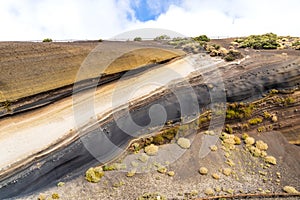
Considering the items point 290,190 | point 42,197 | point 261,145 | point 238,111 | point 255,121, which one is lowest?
point 290,190

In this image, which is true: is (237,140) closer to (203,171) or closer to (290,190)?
(203,171)

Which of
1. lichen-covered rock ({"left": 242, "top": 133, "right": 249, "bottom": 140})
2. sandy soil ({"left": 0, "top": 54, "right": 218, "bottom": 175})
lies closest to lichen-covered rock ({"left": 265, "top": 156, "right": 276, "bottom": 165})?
lichen-covered rock ({"left": 242, "top": 133, "right": 249, "bottom": 140})

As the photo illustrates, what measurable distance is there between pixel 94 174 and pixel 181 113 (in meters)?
10.3

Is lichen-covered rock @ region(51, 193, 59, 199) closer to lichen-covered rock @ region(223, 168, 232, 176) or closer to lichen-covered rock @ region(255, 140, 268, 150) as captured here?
lichen-covered rock @ region(223, 168, 232, 176)

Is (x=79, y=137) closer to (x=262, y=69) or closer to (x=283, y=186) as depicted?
(x=283, y=186)

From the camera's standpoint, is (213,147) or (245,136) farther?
(245,136)

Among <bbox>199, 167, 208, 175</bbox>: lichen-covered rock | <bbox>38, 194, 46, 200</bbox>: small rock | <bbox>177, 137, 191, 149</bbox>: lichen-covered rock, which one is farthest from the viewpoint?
<bbox>177, 137, 191, 149</bbox>: lichen-covered rock

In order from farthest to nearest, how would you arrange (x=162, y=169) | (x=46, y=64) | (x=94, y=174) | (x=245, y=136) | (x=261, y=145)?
(x=245, y=136) → (x=261, y=145) → (x=46, y=64) → (x=162, y=169) → (x=94, y=174)

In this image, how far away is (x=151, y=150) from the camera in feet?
83.0

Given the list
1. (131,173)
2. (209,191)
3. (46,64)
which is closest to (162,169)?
(131,173)

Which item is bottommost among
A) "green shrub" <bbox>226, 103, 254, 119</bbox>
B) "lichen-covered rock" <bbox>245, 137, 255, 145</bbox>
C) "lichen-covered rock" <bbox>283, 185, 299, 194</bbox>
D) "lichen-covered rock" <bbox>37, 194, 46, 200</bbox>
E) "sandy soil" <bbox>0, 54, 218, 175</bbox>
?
"lichen-covered rock" <bbox>283, 185, 299, 194</bbox>

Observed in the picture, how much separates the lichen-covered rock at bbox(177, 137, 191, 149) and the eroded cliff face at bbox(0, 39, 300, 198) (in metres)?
0.58

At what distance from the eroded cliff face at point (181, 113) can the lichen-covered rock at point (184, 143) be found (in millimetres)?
580

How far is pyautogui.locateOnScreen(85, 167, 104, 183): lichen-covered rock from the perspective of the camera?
71.3ft
